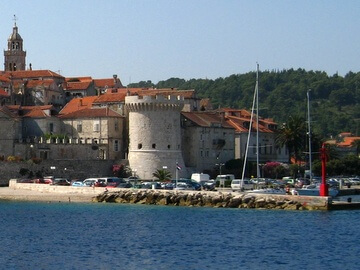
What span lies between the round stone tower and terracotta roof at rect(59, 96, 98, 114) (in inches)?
417

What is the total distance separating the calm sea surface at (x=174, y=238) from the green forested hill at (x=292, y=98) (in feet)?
358

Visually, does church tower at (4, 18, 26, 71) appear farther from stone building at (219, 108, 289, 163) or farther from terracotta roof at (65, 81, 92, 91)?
stone building at (219, 108, 289, 163)

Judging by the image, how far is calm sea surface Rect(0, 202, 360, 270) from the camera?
1529 inches

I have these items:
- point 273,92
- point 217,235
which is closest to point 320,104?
point 273,92

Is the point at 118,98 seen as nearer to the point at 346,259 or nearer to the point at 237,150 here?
the point at 237,150

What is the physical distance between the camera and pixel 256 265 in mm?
38000

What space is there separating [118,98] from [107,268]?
176 feet

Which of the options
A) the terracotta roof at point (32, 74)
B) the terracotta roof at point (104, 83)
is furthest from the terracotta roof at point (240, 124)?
the terracotta roof at point (32, 74)

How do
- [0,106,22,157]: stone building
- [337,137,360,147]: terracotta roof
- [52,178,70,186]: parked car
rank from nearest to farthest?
[52,178,70,186]: parked car < [0,106,22,157]: stone building < [337,137,360,147]: terracotta roof

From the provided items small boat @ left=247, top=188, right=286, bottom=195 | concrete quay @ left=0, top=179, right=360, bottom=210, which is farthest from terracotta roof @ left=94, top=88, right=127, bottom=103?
small boat @ left=247, top=188, right=286, bottom=195

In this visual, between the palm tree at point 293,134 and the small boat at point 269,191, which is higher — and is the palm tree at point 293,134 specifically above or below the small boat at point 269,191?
above

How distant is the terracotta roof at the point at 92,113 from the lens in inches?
3364

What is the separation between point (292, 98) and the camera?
185000 mm

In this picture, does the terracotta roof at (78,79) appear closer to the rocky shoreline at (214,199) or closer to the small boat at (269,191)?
the rocky shoreline at (214,199)
